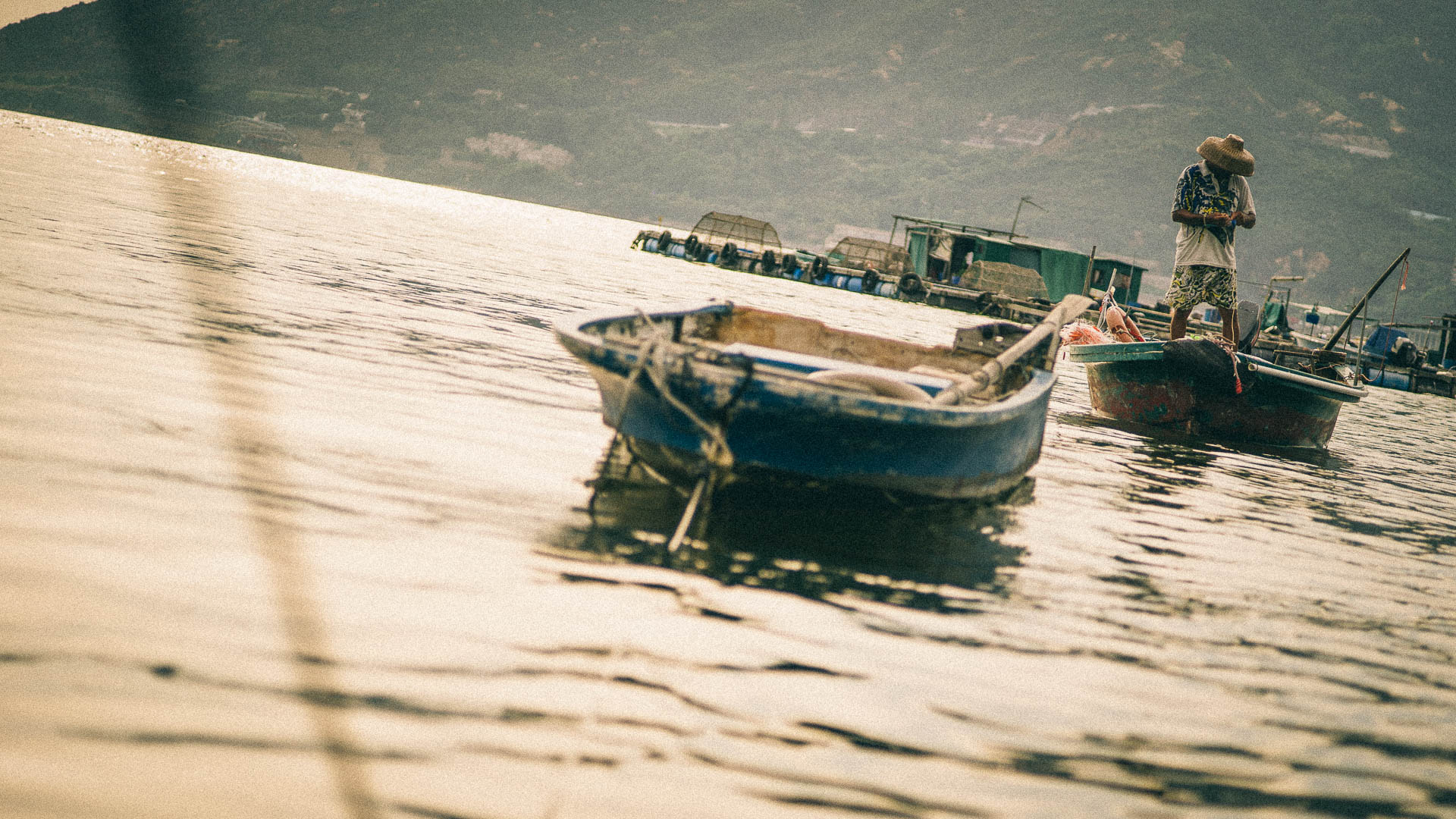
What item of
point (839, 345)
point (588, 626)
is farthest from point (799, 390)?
point (839, 345)

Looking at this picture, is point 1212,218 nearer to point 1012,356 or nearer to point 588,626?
point 1012,356

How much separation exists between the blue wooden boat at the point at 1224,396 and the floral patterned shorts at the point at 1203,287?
588mm

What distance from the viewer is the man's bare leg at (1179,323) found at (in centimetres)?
1037

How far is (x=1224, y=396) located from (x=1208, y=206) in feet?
7.07

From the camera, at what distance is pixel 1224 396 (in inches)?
Result: 416

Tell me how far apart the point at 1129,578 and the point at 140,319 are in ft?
25.2

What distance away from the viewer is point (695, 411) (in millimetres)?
4383

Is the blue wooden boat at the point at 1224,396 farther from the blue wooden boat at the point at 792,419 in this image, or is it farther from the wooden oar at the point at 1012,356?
the blue wooden boat at the point at 792,419

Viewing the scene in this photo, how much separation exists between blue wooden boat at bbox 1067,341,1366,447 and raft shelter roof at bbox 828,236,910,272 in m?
29.9

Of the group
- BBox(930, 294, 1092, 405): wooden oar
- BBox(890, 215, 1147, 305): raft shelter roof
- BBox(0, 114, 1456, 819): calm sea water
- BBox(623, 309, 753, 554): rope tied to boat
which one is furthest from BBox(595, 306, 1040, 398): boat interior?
BBox(890, 215, 1147, 305): raft shelter roof

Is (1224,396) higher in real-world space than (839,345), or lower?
lower

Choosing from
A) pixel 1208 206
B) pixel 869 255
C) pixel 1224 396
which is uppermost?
pixel 869 255

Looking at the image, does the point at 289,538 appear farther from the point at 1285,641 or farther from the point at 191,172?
the point at 191,172

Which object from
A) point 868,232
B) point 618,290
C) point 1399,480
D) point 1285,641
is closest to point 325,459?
point 1285,641
